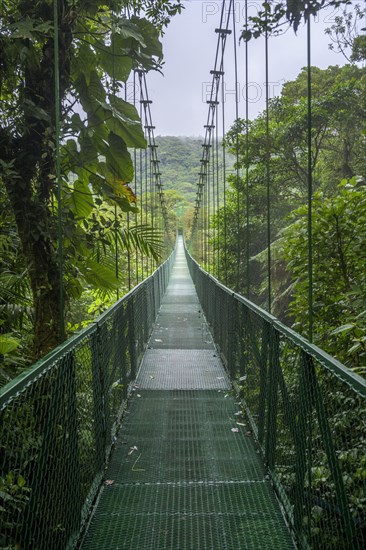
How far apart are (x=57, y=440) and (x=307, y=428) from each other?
83 cm

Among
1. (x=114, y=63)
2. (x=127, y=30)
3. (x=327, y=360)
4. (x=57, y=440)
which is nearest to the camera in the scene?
(x=327, y=360)

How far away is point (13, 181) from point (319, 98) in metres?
8.99

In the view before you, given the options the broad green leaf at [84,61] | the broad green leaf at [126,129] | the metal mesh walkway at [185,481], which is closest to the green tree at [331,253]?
the metal mesh walkway at [185,481]

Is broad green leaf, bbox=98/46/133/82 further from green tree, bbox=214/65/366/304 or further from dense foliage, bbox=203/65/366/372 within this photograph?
green tree, bbox=214/65/366/304

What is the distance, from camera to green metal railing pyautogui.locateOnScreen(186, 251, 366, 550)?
4.87 ft

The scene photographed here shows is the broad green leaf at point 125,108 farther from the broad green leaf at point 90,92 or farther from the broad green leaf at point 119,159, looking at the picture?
the broad green leaf at point 119,159

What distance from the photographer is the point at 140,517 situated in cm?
208

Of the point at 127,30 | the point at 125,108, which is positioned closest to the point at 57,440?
the point at 127,30

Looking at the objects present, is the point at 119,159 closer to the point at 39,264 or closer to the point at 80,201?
the point at 80,201

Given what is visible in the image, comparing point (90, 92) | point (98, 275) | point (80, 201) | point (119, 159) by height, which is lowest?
point (98, 275)

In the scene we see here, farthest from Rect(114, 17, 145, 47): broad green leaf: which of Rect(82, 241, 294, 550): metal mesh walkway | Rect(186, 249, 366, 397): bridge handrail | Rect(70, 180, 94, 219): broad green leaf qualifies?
Rect(82, 241, 294, 550): metal mesh walkway

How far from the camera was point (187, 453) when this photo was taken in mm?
2736

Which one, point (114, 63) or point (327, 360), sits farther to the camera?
point (114, 63)

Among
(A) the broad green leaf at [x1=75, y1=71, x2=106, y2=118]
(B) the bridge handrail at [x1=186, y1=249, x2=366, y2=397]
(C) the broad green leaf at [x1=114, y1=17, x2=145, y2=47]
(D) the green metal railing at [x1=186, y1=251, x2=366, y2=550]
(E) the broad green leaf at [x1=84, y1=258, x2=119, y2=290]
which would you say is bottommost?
(D) the green metal railing at [x1=186, y1=251, x2=366, y2=550]
